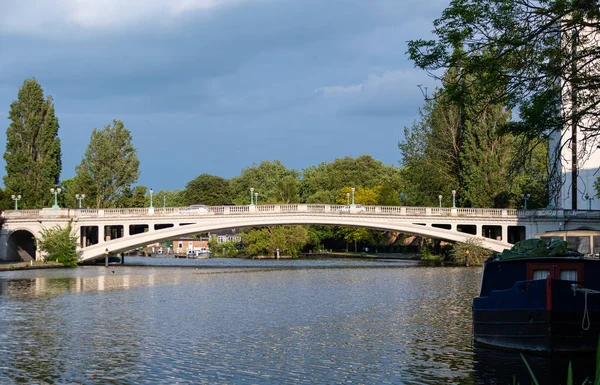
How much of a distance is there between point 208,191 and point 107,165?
5103 cm

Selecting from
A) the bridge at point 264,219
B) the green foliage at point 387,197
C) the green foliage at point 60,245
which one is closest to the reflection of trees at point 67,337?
the green foliage at point 60,245

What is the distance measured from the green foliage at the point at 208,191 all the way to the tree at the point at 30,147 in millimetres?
57889

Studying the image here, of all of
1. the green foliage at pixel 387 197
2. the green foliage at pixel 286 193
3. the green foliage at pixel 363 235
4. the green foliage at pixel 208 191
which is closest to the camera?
the green foliage at pixel 387 197

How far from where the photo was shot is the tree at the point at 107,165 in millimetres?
84188

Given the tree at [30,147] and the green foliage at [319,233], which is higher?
the tree at [30,147]

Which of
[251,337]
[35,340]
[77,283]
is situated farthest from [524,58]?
[77,283]

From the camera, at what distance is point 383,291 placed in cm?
4206

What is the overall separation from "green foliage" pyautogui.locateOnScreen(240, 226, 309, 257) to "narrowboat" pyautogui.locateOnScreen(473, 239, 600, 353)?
79.1 metres

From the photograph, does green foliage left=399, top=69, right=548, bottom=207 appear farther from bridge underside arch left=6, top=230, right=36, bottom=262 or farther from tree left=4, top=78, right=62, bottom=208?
bridge underside arch left=6, top=230, right=36, bottom=262

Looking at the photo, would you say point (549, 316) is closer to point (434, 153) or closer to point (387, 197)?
point (434, 153)

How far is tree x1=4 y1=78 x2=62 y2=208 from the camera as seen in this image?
250ft

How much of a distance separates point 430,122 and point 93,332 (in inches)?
2371

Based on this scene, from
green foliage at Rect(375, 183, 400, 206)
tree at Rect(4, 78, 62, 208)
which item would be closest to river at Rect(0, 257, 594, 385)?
tree at Rect(4, 78, 62, 208)

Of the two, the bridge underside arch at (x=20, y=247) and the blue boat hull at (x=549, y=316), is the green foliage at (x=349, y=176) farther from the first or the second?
the blue boat hull at (x=549, y=316)
